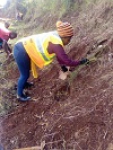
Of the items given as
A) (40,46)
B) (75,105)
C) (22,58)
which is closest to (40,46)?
(40,46)

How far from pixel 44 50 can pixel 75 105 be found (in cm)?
88

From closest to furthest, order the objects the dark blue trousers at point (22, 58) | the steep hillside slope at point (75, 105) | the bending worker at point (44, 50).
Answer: the steep hillside slope at point (75, 105), the bending worker at point (44, 50), the dark blue trousers at point (22, 58)

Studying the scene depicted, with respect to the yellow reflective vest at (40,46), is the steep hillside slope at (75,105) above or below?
below

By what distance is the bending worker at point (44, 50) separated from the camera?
4043 millimetres

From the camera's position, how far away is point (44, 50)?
4.19 m

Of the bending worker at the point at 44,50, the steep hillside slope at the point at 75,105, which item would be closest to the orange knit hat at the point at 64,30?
the bending worker at the point at 44,50

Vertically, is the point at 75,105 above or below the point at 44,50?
below

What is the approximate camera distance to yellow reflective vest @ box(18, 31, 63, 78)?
410 cm

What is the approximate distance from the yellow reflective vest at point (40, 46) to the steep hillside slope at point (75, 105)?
1.49 feet

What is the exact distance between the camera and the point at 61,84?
4.50 metres

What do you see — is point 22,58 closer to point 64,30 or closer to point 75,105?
point 64,30

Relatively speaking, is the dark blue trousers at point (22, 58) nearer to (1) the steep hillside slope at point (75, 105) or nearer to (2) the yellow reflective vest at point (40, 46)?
(2) the yellow reflective vest at point (40, 46)

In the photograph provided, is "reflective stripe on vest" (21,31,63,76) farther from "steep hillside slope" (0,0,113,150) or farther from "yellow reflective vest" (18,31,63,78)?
"steep hillside slope" (0,0,113,150)

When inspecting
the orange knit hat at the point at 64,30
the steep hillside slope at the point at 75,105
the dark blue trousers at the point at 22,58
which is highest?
the orange knit hat at the point at 64,30
